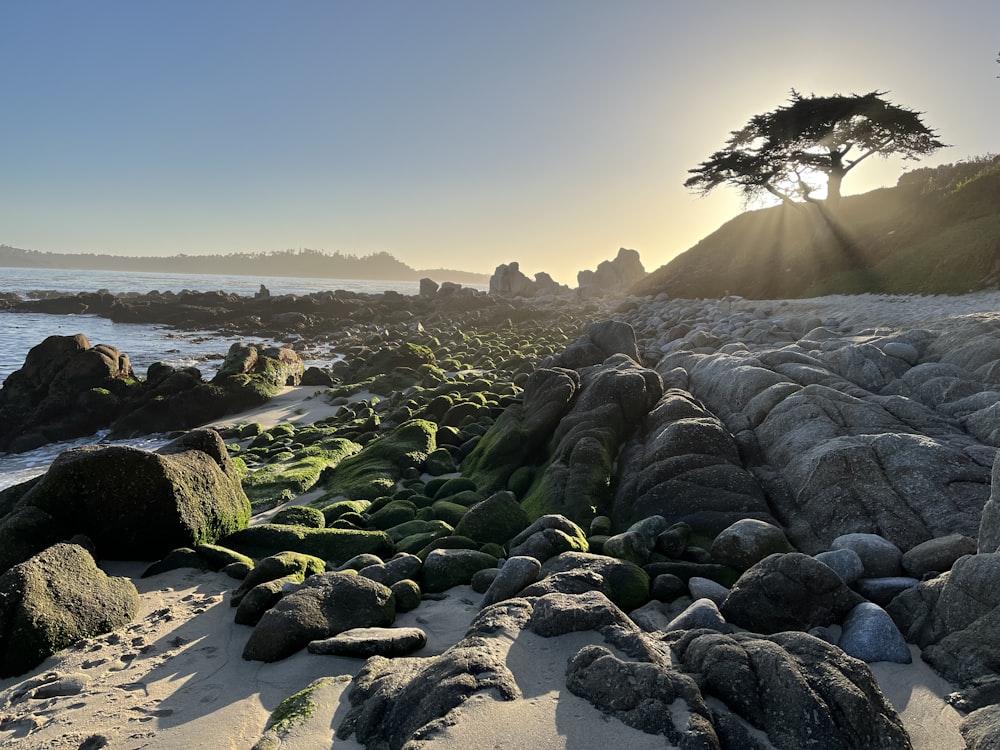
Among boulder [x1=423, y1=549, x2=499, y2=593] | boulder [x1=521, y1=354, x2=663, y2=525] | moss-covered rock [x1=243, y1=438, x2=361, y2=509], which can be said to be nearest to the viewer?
boulder [x1=423, y1=549, x2=499, y2=593]

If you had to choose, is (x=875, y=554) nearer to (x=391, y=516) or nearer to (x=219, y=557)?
(x=391, y=516)

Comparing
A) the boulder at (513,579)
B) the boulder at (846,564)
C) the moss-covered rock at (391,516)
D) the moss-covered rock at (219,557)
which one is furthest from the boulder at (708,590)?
the moss-covered rock at (219,557)

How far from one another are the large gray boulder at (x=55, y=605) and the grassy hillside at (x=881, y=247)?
1017 inches

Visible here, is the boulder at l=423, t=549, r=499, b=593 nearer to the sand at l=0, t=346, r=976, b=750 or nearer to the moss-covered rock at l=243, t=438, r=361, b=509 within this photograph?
the sand at l=0, t=346, r=976, b=750

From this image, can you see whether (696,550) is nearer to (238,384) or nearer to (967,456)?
(967,456)

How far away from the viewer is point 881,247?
96.3 ft

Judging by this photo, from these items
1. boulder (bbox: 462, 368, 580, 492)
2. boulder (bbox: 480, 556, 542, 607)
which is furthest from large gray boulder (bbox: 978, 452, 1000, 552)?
boulder (bbox: 462, 368, 580, 492)

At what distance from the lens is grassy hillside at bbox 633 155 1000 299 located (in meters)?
21.8

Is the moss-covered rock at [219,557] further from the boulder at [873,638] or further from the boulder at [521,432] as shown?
the boulder at [873,638]

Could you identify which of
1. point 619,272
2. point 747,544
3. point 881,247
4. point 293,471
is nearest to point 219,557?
point 293,471

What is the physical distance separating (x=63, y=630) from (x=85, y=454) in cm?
243

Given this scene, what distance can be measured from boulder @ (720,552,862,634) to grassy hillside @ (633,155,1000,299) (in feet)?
69.8

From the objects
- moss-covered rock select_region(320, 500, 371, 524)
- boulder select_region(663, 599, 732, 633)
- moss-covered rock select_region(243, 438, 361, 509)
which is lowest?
moss-covered rock select_region(243, 438, 361, 509)

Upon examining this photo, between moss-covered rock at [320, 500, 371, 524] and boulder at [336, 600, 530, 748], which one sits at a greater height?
boulder at [336, 600, 530, 748]
